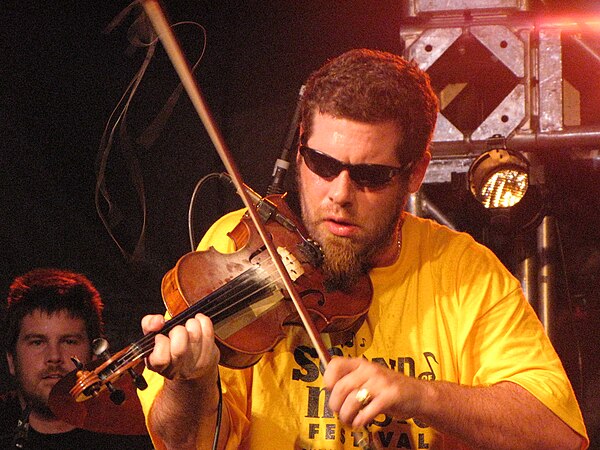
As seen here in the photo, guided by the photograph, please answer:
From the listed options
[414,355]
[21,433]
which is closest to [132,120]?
[21,433]

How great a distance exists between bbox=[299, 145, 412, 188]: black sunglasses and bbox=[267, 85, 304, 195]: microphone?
16.8 inches

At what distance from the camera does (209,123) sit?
2424mm

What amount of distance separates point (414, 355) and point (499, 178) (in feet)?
3.84

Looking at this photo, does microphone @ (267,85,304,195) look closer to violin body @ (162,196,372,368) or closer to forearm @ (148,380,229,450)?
violin body @ (162,196,372,368)

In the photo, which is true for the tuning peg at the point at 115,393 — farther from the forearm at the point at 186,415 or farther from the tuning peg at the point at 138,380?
the forearm at the point at 186,415

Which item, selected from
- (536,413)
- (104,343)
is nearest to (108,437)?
(104,343)

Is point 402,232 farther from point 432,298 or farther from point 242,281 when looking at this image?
point 242,281

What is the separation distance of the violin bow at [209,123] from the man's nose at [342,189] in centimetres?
30

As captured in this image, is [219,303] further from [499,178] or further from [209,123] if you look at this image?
[499,178]

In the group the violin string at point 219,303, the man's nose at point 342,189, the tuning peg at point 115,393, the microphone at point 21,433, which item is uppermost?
the man's nose at point 342,189

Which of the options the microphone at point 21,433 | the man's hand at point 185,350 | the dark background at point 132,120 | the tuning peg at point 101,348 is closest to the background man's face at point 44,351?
the microphone at point 21,433

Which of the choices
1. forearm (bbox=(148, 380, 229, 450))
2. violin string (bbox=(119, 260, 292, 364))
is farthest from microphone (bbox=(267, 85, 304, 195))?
forearm (bbox=(148, 380, 229, 450))

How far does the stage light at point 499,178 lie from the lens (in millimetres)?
3662

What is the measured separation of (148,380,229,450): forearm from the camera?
2.46 metres
